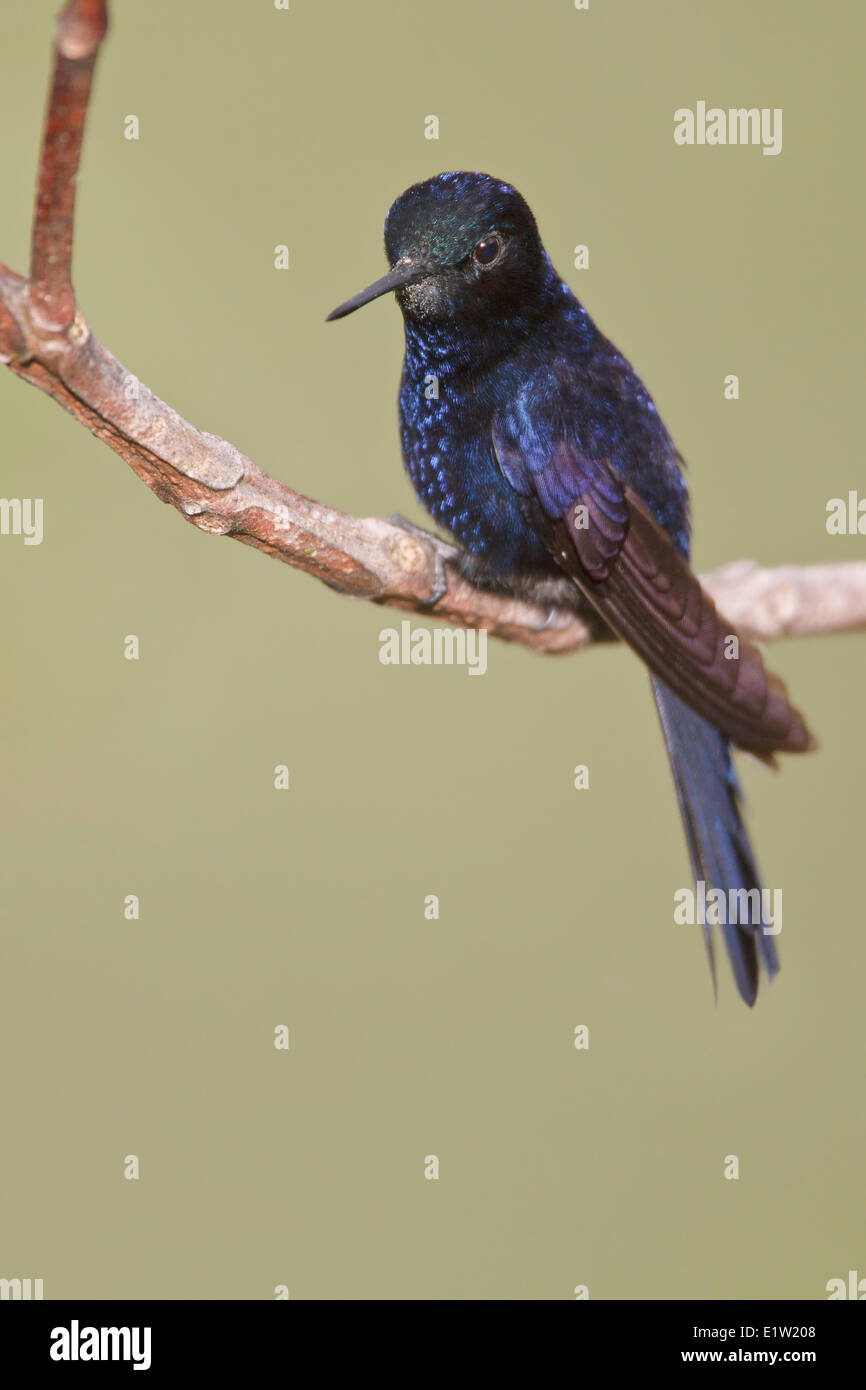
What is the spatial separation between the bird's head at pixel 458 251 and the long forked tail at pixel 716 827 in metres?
0.80

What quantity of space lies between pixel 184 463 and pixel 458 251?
71cm

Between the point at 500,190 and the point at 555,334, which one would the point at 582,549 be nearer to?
the point at 555,334

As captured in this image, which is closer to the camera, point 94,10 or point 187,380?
point 94,10

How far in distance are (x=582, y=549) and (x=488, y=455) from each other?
0.27 metres

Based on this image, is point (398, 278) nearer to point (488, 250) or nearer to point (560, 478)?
point (488, 250)

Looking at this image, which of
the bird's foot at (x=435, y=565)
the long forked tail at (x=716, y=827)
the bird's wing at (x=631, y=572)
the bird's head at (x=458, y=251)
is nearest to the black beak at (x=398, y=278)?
the bird's head at (x=458, y=251)

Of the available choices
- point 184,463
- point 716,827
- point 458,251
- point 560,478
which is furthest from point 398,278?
point 716,827

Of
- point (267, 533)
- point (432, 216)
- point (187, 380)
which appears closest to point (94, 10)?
point (267, 533)

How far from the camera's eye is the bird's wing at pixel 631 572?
223 centimetres

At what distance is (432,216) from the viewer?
205 cm

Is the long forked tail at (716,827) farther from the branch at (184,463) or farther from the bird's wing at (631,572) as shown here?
the branch at (184,463)

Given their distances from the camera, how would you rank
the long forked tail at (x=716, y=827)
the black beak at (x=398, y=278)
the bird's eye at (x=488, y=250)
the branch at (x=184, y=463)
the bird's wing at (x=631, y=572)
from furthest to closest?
the long forked tail at (x=716, y=827)
the bird's wing at (x=631, y=572)
the bird's eye at (x=488, y=250)
the black beak at (x=398, y=278)
the branch at (x=184, y=463)

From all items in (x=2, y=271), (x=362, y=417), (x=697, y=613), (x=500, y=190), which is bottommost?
(x=697, y=613)

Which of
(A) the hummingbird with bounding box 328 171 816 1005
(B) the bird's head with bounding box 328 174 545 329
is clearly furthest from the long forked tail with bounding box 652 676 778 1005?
(B) the bird's head with bounding box 328 174 545 329
